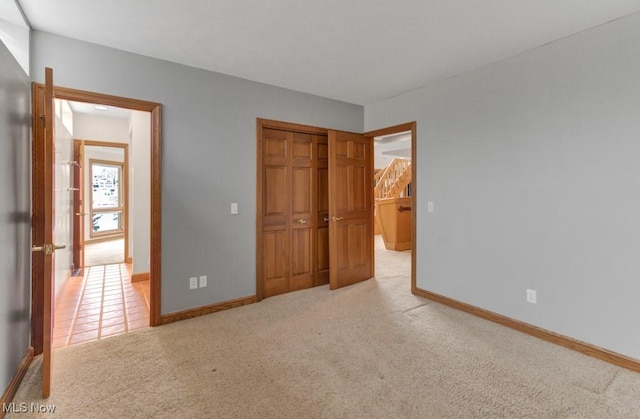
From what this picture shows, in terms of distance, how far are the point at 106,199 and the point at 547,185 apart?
356 inches

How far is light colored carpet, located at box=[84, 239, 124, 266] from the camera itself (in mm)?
5309

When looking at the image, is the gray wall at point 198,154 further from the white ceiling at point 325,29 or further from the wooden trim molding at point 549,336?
the wooden trim molding at point 549,336

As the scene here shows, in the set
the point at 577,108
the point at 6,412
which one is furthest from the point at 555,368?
Result: the point at 6,412

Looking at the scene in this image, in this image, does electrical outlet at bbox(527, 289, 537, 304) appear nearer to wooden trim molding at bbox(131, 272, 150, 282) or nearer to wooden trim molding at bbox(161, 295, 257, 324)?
wooden trim molding at bbox(161, 295, 257, 324)

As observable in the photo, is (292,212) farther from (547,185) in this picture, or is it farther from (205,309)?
(547,185)

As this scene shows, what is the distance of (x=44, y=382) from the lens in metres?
1.79

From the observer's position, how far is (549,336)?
2537 millimetres

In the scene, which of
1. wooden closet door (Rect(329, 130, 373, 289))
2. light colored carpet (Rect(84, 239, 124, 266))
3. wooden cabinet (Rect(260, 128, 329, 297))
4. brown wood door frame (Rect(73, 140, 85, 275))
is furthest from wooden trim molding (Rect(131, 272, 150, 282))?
wooden closet door (Rect(329, 130, 373, 289))

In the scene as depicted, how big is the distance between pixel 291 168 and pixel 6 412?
2992 mm

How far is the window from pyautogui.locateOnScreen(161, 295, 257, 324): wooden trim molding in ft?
18.9

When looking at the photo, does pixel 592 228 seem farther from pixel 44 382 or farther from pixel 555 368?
pixel 44 382

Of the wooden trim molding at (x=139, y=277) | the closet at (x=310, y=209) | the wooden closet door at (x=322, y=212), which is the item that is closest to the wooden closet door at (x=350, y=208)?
the closet at (x=310, y=209)

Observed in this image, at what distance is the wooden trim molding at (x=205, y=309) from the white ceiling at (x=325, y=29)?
7.97 ft

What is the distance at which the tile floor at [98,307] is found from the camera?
8.86 ft
